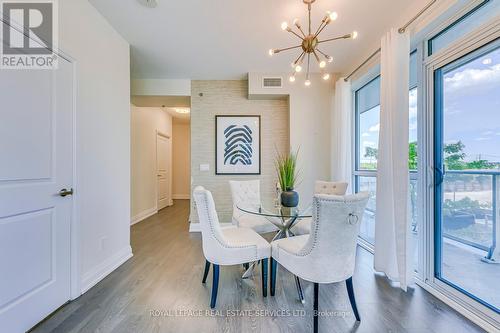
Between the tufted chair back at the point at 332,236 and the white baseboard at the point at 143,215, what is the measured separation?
418 centimetres

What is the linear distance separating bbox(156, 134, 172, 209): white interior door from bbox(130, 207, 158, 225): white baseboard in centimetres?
47

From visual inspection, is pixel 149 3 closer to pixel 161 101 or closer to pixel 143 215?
pixel 161 101

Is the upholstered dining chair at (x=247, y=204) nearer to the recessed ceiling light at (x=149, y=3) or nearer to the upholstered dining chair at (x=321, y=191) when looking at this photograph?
the upholstered dining chair at (x=321, y=191)

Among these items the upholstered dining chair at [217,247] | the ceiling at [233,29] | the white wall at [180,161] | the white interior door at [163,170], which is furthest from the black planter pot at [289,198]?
the white wall at [180,161]

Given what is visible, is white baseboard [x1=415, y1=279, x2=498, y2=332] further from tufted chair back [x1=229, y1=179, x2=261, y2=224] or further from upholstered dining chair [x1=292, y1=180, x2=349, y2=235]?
tufted chair back [x1=229, y1=179, x2=261, y2=224]

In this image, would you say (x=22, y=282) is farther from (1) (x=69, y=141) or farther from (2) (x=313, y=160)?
(2) (x=313, y=160)

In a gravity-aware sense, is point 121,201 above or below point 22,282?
above

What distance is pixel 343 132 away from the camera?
347 cm

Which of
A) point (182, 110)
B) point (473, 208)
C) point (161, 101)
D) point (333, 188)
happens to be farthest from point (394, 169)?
point (182, 110)

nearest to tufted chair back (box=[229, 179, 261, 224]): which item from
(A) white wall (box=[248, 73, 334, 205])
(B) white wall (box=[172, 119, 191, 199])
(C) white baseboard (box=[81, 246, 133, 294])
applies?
(A) white wall (box=[248, 73, 334, 205])

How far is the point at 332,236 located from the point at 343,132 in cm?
239

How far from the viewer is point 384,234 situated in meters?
2.29

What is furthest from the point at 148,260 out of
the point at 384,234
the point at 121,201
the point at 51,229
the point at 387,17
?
the point at 387,17

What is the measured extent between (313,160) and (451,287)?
7.73 feet
